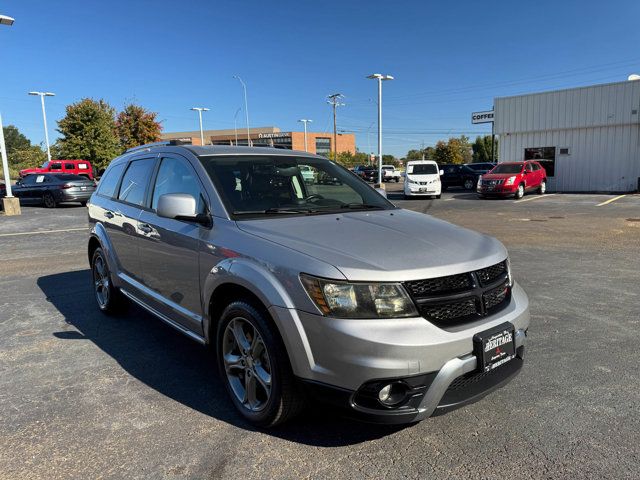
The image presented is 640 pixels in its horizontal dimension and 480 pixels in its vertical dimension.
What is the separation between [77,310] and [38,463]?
10.7ft

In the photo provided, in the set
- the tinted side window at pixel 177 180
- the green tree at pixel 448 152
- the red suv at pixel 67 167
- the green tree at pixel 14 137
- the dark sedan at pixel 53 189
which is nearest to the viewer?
the tinted side window at pixel 177 180

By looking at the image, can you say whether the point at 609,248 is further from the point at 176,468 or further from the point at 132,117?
the point at 132,117

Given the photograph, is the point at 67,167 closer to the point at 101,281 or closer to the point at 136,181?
the point at 101,281

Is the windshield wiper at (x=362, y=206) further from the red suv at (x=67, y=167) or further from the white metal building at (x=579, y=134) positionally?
the red suv at (x=67, y=167)

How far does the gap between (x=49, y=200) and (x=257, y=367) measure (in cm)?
2089

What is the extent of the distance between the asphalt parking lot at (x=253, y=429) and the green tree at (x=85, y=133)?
3921cm

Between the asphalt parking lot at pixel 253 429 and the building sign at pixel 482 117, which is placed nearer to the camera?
the asphalt parking lot at pixel 253 429

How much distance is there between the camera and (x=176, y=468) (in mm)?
2625

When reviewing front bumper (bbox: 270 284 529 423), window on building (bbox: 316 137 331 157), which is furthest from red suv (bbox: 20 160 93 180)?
window on building (bbox: 316 137 331 157)

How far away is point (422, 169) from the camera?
2370 centimetres

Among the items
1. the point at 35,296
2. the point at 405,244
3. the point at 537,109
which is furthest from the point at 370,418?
the point at 537,109

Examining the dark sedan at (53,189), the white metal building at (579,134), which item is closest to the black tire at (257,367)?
the dark sedan at (53,189)

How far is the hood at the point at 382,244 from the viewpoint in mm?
2502

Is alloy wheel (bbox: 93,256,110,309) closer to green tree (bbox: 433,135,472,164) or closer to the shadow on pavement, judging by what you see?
the shadow on pavement
